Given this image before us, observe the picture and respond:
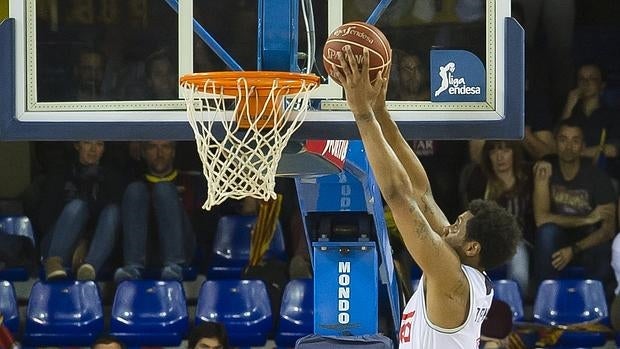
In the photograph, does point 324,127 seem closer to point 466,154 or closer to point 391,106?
point 391,106

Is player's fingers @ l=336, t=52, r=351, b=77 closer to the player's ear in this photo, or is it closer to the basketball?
the basketball

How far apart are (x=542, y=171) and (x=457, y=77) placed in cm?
362

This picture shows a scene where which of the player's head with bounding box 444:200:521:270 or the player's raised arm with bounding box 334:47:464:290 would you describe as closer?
the player's raised arm with bounding box 334:47:464:290

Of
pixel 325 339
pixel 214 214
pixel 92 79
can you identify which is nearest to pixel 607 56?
pixel 214 214

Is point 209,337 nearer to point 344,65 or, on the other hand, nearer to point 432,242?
point 432,242

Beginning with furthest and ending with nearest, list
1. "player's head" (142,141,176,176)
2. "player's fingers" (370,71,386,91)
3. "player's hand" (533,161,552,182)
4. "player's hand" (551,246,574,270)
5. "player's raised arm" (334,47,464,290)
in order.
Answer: "player's head" (142,141,176,176), "player's hand" (533,161,552,182), "player's hand" (551,246,574,270), "player's fingers" (370,71,386,91), "player's raised arm" (334,47,464,290)

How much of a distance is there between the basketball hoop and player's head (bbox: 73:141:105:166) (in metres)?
3.87

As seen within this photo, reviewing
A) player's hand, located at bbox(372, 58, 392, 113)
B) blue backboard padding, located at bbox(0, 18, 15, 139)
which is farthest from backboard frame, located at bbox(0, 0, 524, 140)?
player's hand, located at bbox(372, 58, 392, 113)

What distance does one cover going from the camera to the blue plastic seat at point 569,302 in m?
7.63

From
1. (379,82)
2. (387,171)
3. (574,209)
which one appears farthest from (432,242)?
(574,209)

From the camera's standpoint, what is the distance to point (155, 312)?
7488mm

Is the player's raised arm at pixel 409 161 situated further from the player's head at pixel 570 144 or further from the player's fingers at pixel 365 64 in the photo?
the player's head at pixel 570 144

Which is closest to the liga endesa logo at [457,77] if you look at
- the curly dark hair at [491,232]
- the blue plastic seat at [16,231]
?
the curly dark hair at [491,232]

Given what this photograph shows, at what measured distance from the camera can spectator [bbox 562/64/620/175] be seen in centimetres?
824
